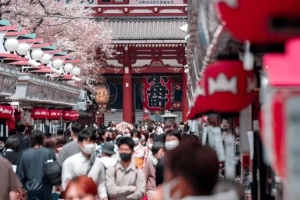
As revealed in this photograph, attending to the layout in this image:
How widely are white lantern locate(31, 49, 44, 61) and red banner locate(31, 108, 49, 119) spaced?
313 cm

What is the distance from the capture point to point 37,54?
23.0 metres

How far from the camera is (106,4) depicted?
→ 44.7 m

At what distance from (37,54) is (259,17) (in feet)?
67.5

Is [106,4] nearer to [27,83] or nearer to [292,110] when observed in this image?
[27,83]

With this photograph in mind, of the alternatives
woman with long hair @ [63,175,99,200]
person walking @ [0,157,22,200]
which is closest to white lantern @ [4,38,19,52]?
person walking @ [0,157,22,200]

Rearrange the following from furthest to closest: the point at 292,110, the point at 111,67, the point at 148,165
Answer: the point at 111,67, the point at 148,165, the point at 292,110

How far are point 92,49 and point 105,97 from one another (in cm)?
663

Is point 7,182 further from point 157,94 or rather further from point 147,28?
point 147,28

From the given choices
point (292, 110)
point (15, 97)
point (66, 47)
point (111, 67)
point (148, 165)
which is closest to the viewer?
point (292, 110)

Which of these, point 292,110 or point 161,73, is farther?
point 161,73

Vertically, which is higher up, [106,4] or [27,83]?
[106,4]

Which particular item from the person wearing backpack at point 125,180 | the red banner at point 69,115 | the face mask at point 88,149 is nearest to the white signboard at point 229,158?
the person wearing backpack at point 125,180

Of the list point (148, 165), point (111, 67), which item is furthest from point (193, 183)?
point (111, 67)

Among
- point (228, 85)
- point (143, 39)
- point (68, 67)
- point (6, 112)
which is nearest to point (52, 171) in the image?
point (228, 85)
